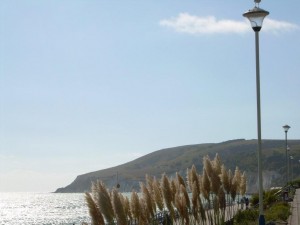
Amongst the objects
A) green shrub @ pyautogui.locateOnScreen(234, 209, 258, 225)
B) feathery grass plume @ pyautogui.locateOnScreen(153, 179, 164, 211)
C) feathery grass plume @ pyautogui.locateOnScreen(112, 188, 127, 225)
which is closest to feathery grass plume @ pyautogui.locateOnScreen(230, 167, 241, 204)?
green shrub @ pyautogui.locateOnScreen(234, 209, 258, 225)

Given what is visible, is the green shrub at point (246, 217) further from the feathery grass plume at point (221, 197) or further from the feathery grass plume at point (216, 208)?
the feathery grass plume at point (221, 197)

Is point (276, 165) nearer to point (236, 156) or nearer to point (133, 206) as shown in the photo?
point (236, 156)

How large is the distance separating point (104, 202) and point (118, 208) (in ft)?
1.04

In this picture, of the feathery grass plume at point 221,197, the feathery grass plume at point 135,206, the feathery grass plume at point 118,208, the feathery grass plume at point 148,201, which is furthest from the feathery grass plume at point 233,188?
the feathery grass plume at point 118,208

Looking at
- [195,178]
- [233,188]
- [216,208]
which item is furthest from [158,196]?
[233,188]

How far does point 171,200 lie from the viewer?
1446 centimetres

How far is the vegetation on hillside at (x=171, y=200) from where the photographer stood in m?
12.1

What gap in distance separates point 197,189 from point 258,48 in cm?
488

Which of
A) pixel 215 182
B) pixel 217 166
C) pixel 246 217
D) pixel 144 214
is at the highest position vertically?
pixel 217 166

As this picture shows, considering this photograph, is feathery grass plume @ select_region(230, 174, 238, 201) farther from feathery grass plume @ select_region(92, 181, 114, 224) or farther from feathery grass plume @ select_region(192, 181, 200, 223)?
feathery grass plume @ select_region(92, 181, 114, 224)

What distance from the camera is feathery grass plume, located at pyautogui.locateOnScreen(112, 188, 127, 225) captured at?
12078 millimetres

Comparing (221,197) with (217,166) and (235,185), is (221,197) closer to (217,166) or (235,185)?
(217,166)

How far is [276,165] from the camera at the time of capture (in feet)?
593

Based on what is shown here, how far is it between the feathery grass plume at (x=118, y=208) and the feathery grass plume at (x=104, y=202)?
0.09 m
